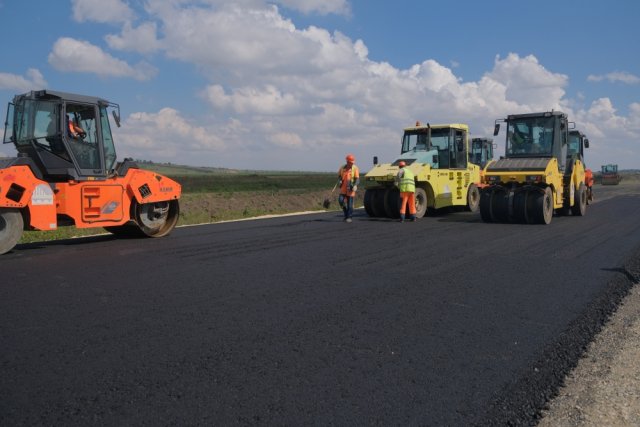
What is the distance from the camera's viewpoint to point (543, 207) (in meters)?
13.1

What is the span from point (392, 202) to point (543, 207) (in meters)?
3.87

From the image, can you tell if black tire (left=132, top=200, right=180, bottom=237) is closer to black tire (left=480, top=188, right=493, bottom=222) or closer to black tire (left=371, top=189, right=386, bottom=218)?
black tire (left=371, top=189, right=386, bottom=218)

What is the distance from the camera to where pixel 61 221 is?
9.31 meters

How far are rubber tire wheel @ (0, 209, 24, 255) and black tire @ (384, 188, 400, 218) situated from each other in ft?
30.2

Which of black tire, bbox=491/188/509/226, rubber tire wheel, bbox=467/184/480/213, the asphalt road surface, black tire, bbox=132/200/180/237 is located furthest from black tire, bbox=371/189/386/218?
the asphalt road surface

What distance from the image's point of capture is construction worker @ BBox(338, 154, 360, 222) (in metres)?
13.5

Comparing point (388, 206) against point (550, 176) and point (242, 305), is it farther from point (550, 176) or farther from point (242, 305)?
point (242, 305)

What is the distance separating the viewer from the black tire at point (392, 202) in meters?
14.9

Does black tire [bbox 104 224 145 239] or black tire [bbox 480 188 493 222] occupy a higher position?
black tire [bbox 480 188 493 222]

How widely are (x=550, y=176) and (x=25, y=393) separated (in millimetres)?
12892

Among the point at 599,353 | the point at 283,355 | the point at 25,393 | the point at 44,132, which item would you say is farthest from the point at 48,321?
the point at 44,132

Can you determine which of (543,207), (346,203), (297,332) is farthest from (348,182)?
(297,332)

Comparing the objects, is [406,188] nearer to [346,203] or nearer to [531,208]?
[346,203]

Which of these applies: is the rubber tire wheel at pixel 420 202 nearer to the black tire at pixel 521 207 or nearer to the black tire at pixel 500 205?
the black tire at pixel 500 205
